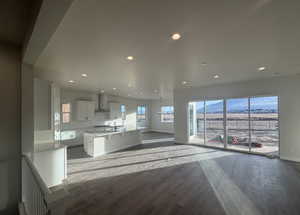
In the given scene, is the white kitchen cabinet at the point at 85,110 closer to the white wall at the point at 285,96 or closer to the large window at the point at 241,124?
the large window at the point at 241,124

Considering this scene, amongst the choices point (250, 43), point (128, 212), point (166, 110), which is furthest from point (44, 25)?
point (166, 110)

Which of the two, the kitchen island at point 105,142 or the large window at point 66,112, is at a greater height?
the large window at point 66,112

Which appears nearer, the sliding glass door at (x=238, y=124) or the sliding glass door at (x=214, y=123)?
the sliding glass door at (x=238, y=124)

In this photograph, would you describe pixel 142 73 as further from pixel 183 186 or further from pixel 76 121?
pixel 76 121

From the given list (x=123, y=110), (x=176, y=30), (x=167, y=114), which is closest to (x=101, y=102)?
(x=123, y=110)

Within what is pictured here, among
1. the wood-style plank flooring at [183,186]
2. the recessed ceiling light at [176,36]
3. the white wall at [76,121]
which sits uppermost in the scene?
the recessed ceiling light at [176,36]

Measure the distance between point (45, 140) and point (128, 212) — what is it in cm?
306

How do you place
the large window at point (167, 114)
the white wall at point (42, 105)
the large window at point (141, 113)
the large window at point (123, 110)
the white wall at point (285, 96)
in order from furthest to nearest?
1. the large window at point (141, 113)
2. the large window at point (167, 114)
3. the large window at point (123, 110)
4. the white wall at point (285, 96)
5. the white wall at point (42, 105)

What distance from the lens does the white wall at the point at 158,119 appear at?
10.9 metres

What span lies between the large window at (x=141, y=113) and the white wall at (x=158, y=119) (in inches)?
30.7

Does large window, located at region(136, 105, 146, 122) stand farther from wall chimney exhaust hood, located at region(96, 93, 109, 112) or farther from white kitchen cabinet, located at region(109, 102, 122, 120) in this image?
wall chimney exhaust hood, located at region(96, 93, 109, 112)

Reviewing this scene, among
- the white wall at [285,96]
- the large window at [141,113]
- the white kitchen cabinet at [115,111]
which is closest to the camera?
the white wall at [285,96]

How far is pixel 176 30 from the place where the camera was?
6.54 ft

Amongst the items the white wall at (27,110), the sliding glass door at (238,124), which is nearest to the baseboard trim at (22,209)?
the white wall at (27,110)
